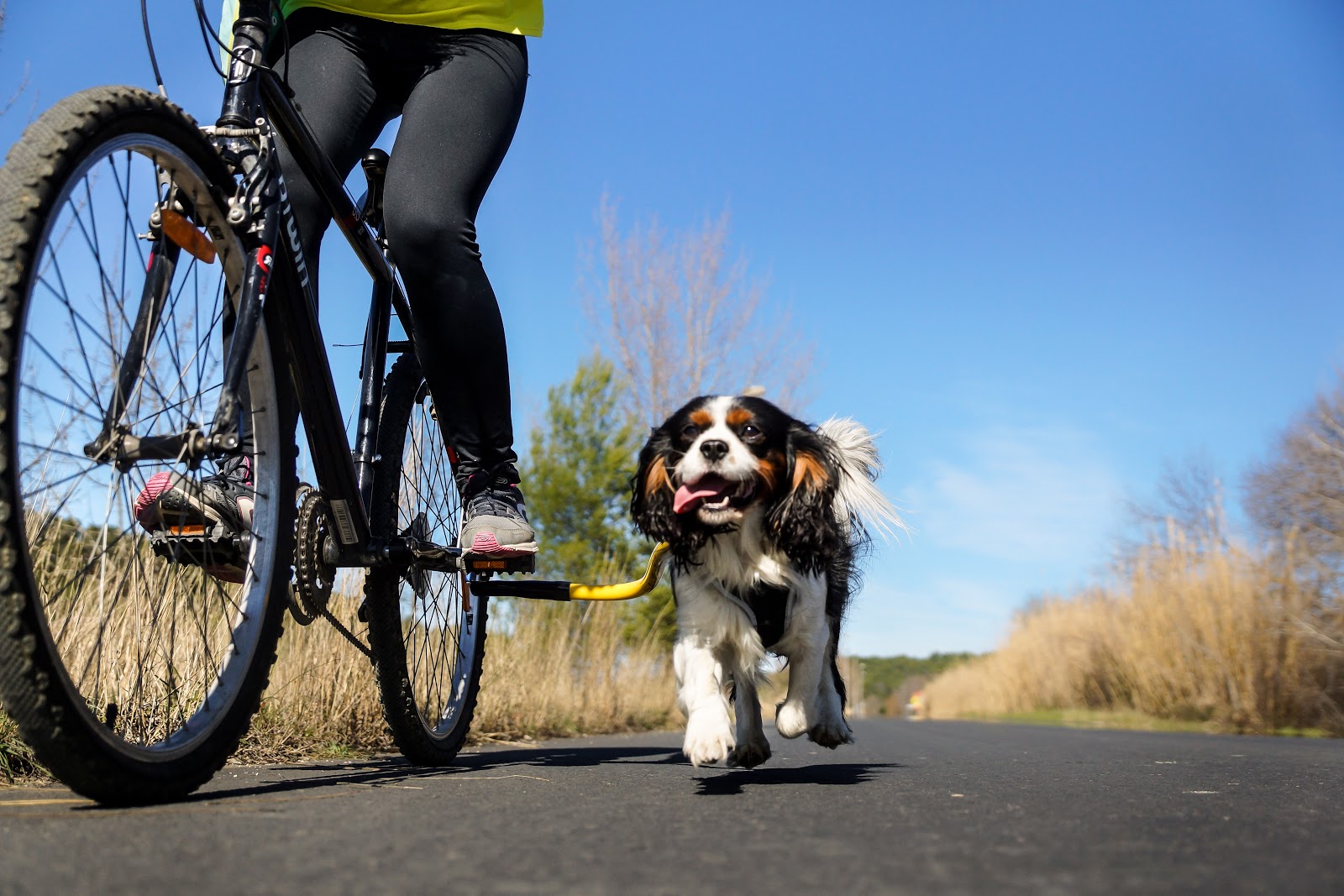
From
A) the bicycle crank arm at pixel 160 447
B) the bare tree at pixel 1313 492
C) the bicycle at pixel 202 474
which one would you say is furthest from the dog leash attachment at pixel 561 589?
the bare tree at pixel 1313 492

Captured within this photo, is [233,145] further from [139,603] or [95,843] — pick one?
[95,843]

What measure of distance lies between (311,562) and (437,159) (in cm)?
109

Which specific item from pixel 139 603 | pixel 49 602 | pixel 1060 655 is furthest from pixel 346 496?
pixel 1060 655

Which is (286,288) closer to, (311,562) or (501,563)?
(311,562)

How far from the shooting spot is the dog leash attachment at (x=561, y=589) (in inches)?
126

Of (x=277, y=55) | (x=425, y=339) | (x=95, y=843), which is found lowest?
(x=95, y=843)

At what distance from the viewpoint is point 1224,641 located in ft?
35.9

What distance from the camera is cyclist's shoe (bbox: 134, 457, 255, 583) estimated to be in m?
2.16

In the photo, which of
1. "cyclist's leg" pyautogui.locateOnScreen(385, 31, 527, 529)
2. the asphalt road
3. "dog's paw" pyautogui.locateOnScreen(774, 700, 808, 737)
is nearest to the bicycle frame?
"cyclist's leg" pyautogui.locateOnScreen(385, 31, 527, 529)

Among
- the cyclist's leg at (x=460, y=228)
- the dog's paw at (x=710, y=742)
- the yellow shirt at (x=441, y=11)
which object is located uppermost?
the yellow shirt at (x=441, y=11)

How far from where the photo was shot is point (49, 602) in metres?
2.21

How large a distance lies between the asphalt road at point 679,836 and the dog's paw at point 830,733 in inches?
14.7

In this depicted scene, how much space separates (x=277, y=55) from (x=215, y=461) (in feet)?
4.17

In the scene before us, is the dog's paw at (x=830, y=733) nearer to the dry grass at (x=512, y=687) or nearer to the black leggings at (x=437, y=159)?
the black leggings at (x=437, y=159)
